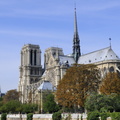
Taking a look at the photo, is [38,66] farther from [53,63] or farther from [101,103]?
[101,103]

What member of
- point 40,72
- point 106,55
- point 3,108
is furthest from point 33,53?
point 3,108

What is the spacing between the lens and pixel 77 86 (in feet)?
181

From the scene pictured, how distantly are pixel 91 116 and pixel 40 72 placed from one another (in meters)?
80.2

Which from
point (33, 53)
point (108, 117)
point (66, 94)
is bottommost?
point (108, 117)

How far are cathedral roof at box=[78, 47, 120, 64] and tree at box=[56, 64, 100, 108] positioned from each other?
2522 cm

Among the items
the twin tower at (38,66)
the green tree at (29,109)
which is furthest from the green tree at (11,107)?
the twin tower at (38,66)

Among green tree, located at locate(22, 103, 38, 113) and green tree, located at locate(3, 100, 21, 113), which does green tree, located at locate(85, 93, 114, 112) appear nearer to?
green tree, located at locate(22, 103, 38, 113)

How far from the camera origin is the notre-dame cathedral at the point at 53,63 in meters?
83.9

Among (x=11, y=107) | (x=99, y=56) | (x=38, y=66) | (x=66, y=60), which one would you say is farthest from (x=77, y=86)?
(x=38, y=66)

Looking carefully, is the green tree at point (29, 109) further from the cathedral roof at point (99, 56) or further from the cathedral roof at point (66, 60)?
the cathedral roof at point (66, 60)

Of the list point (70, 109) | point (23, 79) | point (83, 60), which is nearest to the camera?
point (70, 109)

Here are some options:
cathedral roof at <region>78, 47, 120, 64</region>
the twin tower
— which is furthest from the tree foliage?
the twin tower

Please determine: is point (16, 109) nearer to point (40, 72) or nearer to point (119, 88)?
point (119, 88)

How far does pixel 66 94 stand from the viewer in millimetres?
55812
